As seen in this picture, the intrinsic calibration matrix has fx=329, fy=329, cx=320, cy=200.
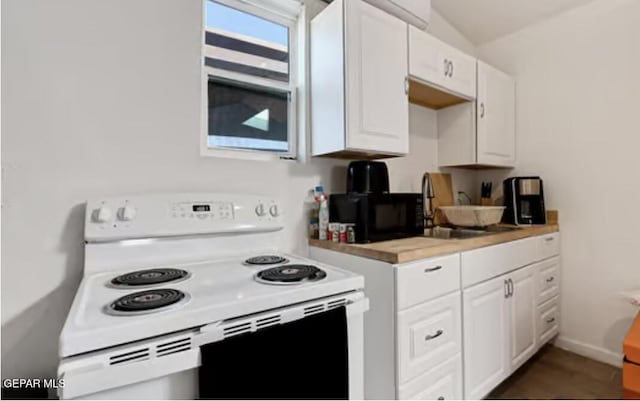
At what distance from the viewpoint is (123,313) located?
2.62 feet

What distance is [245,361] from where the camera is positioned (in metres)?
0.85

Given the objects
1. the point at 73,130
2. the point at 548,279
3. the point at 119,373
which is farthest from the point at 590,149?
the point at 73,130

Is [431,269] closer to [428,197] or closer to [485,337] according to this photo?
[485,337]

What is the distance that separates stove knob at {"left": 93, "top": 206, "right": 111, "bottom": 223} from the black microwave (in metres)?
1.05

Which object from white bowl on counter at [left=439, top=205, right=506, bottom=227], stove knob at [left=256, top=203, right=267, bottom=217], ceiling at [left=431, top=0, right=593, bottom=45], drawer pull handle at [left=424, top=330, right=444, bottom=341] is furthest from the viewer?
ceiling at [left=431, top=0, right=593, bottom=45]

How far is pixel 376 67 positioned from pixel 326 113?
35 centimetres

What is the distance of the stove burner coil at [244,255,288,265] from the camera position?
139cm

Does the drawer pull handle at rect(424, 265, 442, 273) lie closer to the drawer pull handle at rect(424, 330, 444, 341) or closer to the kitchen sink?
the drawer pull handle at rect(424, 330, 444, 341)

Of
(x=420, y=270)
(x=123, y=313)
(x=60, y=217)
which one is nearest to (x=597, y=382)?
(x=420, y=270)

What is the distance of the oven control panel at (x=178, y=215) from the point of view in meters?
1.25

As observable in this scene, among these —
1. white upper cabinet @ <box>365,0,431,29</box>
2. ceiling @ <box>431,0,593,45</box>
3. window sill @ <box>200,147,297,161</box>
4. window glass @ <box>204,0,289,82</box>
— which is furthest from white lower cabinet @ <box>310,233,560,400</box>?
ceiling @ <box>431,0,593,45</box>

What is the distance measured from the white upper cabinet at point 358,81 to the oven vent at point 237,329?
100 cm

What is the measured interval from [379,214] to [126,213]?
3.76ft

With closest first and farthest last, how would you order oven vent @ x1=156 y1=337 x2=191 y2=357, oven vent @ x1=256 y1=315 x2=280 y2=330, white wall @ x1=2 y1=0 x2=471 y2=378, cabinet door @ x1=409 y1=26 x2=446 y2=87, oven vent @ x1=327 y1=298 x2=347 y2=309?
oven vent @ x1=156 y1=337 x2=191 y2=357
oven vent @ x1=256 y1=315 x2=280 y2=330
oven vent @ x1=327 y1=298 x2=347 y2=309
white wall @ x1=2 y1=0 x2=471 y2=378
cabinet door @ x1=409 y1=26 x2=446 y2=87
